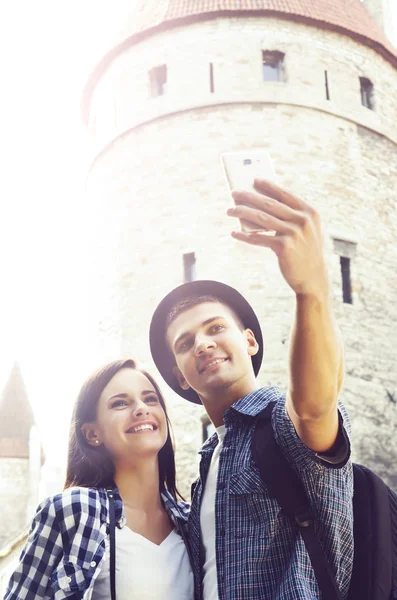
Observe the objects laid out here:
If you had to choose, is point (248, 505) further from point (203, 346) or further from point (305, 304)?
point (305, 304)

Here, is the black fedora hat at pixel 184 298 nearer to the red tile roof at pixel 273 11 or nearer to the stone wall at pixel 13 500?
the red tile roof at pixel 273 11

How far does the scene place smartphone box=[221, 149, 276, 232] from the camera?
1813 mm

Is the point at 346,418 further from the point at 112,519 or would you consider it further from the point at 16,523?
the point at 16,523

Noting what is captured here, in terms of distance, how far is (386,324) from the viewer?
11961 millimetres

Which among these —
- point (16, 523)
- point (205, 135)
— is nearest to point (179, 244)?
point (205, 135)

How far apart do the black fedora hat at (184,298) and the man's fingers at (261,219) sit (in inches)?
33.0

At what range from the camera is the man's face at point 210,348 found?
2.33 m

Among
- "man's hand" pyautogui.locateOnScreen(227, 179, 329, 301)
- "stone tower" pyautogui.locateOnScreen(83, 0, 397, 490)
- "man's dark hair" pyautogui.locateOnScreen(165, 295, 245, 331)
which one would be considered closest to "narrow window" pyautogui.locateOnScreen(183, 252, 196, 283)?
"stone tower" pyautogui.locateOnScreen(83, 0, 397, 490)

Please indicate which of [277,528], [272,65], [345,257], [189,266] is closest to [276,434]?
[277,528]

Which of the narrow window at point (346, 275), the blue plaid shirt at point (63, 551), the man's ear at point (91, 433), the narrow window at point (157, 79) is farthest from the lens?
the narrow window at point (157, 79)

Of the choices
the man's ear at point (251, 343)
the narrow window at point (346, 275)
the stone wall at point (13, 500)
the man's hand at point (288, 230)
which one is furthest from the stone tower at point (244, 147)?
the man's hand at point (288, 230)

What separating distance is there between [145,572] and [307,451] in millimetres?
817

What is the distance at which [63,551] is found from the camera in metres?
2.34

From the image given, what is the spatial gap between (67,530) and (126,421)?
0.47m
